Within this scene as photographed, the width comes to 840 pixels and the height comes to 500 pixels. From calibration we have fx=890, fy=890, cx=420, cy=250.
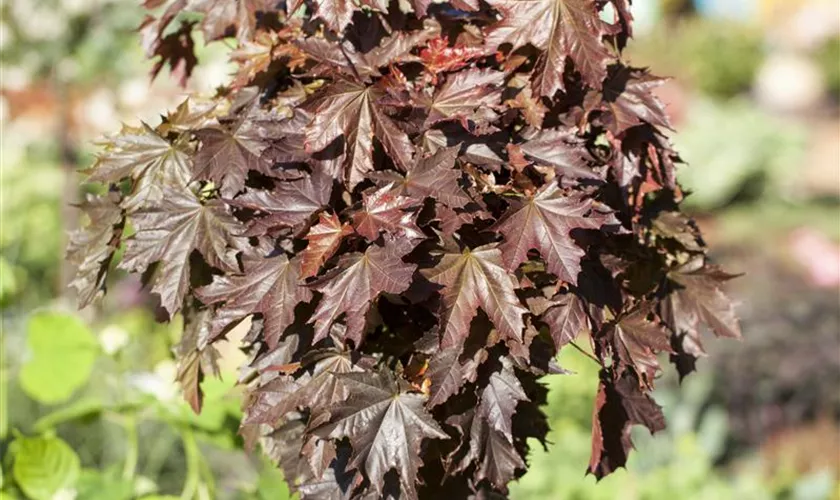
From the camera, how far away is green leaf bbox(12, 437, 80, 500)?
1.73 meters

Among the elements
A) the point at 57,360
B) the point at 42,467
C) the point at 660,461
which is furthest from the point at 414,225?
the point at 660,461

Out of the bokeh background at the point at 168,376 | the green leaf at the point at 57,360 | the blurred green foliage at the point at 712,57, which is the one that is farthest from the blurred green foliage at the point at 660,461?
the blurred green foliage at the point at 712,57

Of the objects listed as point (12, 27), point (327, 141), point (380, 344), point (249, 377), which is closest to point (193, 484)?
point (249, 377)

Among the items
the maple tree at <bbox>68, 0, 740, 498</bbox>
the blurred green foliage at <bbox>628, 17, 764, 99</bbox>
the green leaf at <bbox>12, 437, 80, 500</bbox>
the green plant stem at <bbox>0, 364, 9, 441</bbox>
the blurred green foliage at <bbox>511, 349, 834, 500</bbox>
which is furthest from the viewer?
the blurred green foliage at <bbox>628, 17, 764, 99</bbox>

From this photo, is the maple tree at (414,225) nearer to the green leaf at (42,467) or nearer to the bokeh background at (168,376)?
the bokeh background at (168,376)

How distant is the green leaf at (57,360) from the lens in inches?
81.8

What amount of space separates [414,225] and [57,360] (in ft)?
4.46

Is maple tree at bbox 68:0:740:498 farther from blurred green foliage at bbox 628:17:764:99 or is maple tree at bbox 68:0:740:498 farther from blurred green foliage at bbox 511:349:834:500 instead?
blurred green foliage at bbox 628:17:764:99

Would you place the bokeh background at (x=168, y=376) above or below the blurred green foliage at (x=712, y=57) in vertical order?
above

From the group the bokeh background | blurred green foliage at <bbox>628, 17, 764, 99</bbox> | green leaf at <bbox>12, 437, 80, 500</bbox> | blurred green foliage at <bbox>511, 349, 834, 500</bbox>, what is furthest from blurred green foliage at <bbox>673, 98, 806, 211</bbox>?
green leaf at <bbox>12, 437, 80, 500</bbox>

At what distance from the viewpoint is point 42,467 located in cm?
174

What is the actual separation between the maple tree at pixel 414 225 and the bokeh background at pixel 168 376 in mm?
227

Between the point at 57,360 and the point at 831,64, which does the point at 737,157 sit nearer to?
the point at 57,360

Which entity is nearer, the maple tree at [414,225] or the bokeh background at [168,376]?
the maple tree at [414,225]
